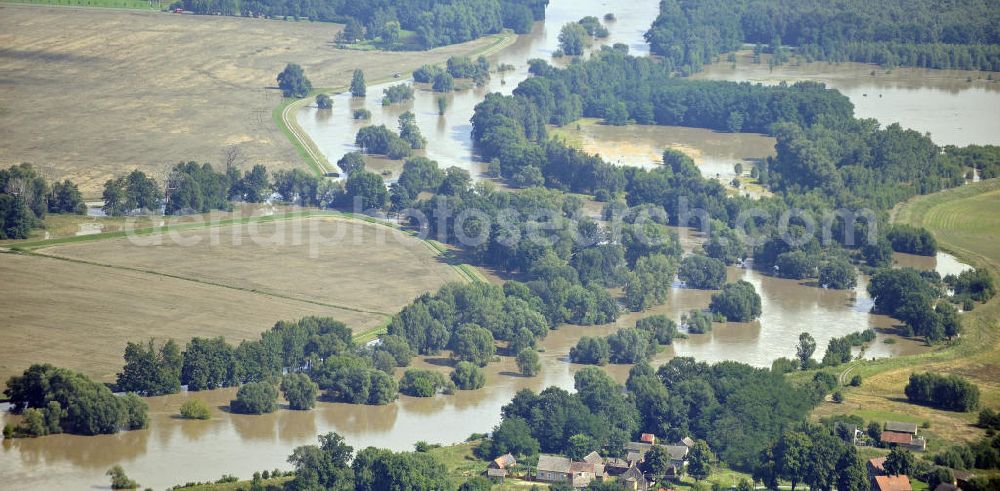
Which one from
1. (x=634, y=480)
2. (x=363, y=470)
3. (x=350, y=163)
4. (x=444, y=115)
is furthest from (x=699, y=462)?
(x=444, y=115)

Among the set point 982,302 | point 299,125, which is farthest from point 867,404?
point 299,125

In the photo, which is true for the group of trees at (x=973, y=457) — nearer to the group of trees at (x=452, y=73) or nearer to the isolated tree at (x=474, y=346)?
the isolated tree at (x=474, y=346)

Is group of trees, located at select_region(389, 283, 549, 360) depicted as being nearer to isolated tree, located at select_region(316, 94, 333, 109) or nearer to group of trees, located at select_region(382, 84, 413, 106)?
isolated tree, located at select_region(316, 94, 333, 109)

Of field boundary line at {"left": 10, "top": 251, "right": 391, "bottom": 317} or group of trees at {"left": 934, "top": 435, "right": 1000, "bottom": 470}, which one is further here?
field boundary line at {"left": 10, "top": 251, "right": 391, "bottom": 317}

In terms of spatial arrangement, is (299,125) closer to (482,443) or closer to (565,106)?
(565,106)

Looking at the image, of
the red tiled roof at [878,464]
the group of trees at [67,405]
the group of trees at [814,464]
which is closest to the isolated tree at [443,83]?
the group of trees at [67,405]

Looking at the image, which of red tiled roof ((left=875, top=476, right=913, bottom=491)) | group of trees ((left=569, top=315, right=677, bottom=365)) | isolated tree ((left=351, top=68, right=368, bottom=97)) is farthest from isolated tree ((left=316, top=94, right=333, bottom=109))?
red tiled roof ((left=875, top=476, right=913, bottom=491))
